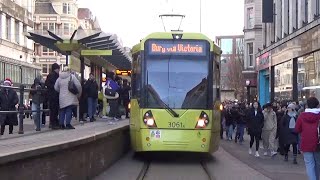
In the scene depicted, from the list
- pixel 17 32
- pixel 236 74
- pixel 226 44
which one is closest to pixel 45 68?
pixel 236 74

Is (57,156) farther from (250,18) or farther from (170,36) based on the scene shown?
(250,18)

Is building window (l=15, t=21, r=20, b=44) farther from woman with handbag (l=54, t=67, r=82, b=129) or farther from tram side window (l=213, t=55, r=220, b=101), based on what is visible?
woman with handbag (l=54, t=67, r=82, b=129)

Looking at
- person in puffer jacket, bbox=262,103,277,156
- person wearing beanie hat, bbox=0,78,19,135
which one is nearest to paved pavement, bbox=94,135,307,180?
person in puffer jacket, bbox=262,103,277,156

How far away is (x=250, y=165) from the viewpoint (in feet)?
54.5

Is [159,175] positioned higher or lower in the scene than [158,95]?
lower

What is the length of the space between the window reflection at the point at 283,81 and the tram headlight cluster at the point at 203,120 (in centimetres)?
1922

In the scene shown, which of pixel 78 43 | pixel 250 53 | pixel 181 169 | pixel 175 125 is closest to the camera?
pixel 181 169

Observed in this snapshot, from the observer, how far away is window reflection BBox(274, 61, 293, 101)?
3456 cm

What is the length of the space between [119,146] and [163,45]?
3433 millimetres

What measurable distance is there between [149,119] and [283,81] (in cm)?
2266

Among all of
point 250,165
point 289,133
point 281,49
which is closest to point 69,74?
point 250,165

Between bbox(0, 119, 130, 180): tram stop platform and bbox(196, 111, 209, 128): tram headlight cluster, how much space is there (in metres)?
2.23

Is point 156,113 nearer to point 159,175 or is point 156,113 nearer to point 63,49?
point 159,175

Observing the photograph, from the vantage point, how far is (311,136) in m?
10.7
